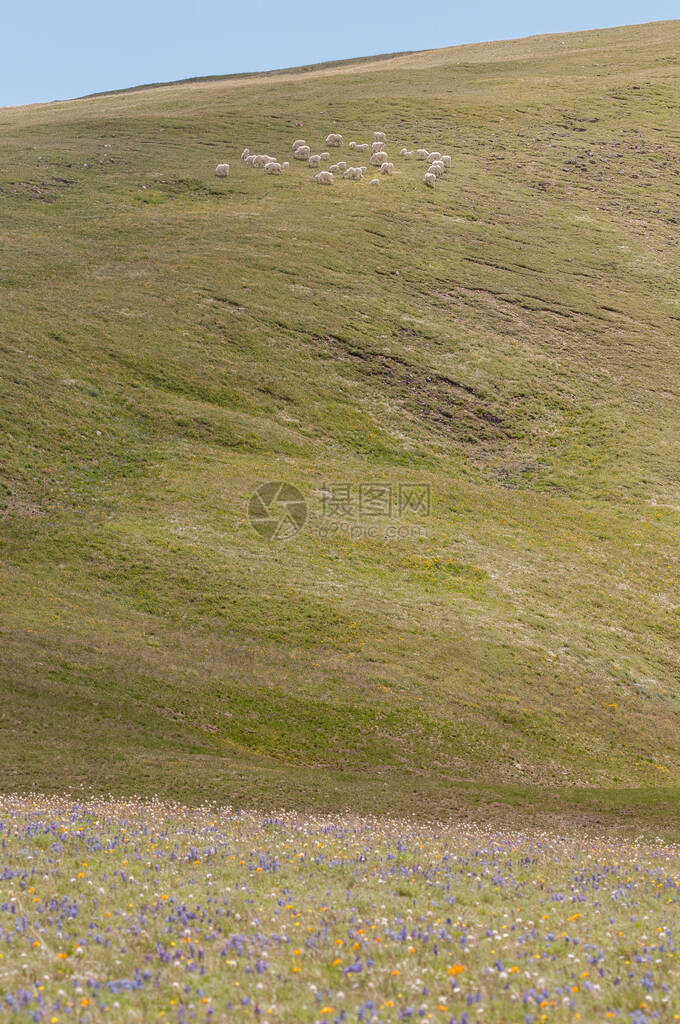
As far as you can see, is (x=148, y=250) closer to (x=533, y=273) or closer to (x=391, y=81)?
(x=533, y=273)

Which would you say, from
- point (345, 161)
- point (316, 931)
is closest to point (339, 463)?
point (316, 931)

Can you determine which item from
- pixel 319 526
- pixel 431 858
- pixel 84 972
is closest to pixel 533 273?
pixel 319 526

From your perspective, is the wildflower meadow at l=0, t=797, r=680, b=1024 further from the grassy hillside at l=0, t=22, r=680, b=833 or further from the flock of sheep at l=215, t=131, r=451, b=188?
the flock of sheep at l=215, t=131, r=451, b=188

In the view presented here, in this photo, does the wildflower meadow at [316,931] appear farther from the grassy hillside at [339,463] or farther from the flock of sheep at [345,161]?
the flock of sheep at [345,161]

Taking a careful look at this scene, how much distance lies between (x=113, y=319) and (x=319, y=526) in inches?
1127

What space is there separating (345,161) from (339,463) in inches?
2532

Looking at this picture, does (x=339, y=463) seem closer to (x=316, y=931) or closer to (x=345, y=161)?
(x=316, y=931)

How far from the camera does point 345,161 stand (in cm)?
10406

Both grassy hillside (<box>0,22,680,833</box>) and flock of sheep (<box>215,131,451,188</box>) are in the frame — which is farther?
flock of sheep (<box>215,131,451,188</box>)

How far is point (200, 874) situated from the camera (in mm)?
11938

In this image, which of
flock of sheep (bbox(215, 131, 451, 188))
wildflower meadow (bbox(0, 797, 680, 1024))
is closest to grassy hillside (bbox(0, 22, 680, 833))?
flock of sheep (bbox(215, 131, 451, 188))

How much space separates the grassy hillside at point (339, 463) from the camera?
28922mm

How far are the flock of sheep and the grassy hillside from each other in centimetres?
182

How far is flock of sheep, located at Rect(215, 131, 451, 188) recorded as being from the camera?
9856cm
